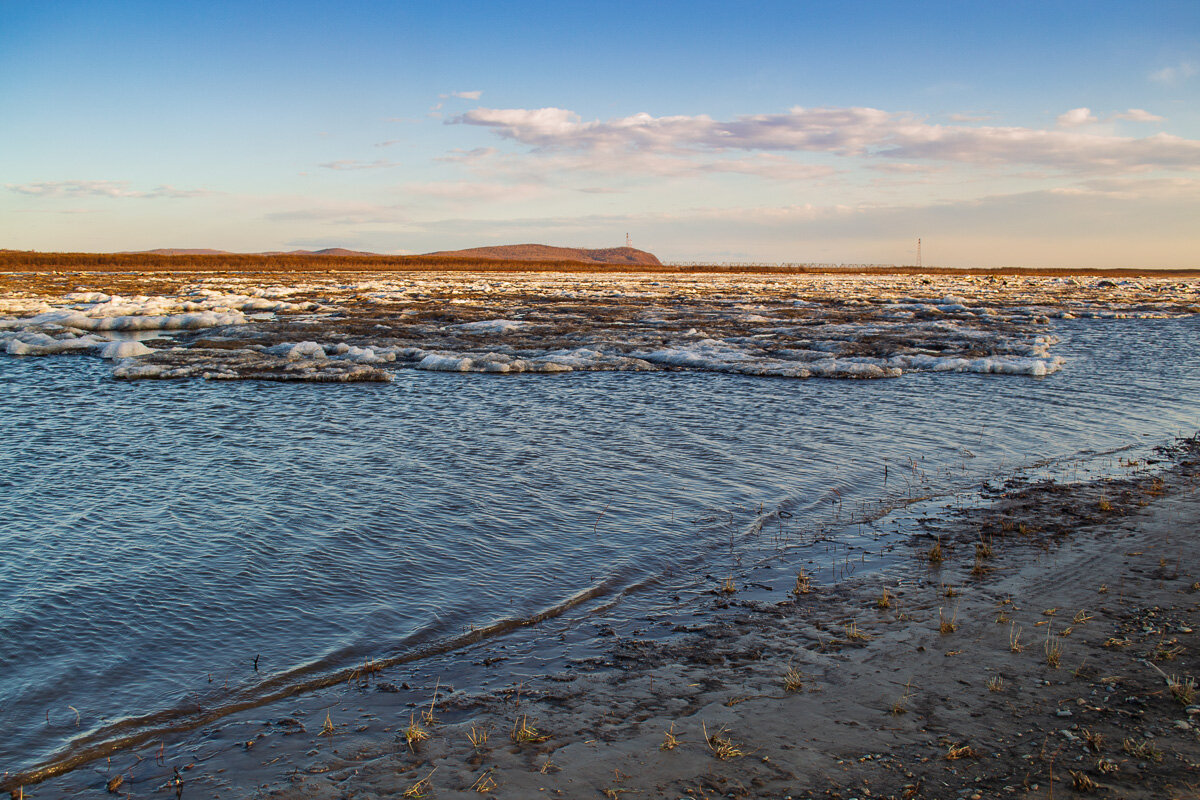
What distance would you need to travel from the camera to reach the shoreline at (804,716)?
4.35 m

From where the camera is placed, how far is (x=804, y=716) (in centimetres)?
504

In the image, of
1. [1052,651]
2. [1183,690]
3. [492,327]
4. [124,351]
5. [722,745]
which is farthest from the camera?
[492,327]

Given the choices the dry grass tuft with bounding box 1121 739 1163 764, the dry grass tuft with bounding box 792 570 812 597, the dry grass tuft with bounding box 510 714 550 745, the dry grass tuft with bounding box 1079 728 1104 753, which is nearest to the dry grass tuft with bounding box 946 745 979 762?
the dry grass tuft with bounding box 1079 728 1104 753

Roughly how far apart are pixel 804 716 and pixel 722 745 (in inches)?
27.4

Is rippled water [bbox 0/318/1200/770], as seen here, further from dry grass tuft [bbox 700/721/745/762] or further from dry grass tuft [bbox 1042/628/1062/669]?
dry grass tuft [bbox 1042/628/1062/669]

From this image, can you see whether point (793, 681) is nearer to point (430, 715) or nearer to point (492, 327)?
point (430, 715)

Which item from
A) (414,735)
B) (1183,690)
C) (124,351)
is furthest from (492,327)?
(1183,690)

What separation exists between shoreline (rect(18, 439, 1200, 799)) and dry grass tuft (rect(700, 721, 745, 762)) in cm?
2

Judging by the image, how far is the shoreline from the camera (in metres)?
4.35

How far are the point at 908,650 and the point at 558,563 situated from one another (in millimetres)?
3503

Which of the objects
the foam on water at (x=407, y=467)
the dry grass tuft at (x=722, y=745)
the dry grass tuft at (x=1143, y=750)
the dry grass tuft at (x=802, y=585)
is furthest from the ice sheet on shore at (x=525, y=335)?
the dry grass tuft at (x=1143, y=750)

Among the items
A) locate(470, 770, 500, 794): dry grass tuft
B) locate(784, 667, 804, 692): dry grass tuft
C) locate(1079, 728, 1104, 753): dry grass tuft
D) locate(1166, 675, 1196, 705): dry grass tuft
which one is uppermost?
locate(1166, 675, 1196, 705): dry grass tuft

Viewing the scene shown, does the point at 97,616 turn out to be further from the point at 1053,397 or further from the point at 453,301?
the point at 453,301

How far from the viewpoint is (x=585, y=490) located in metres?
10.4
